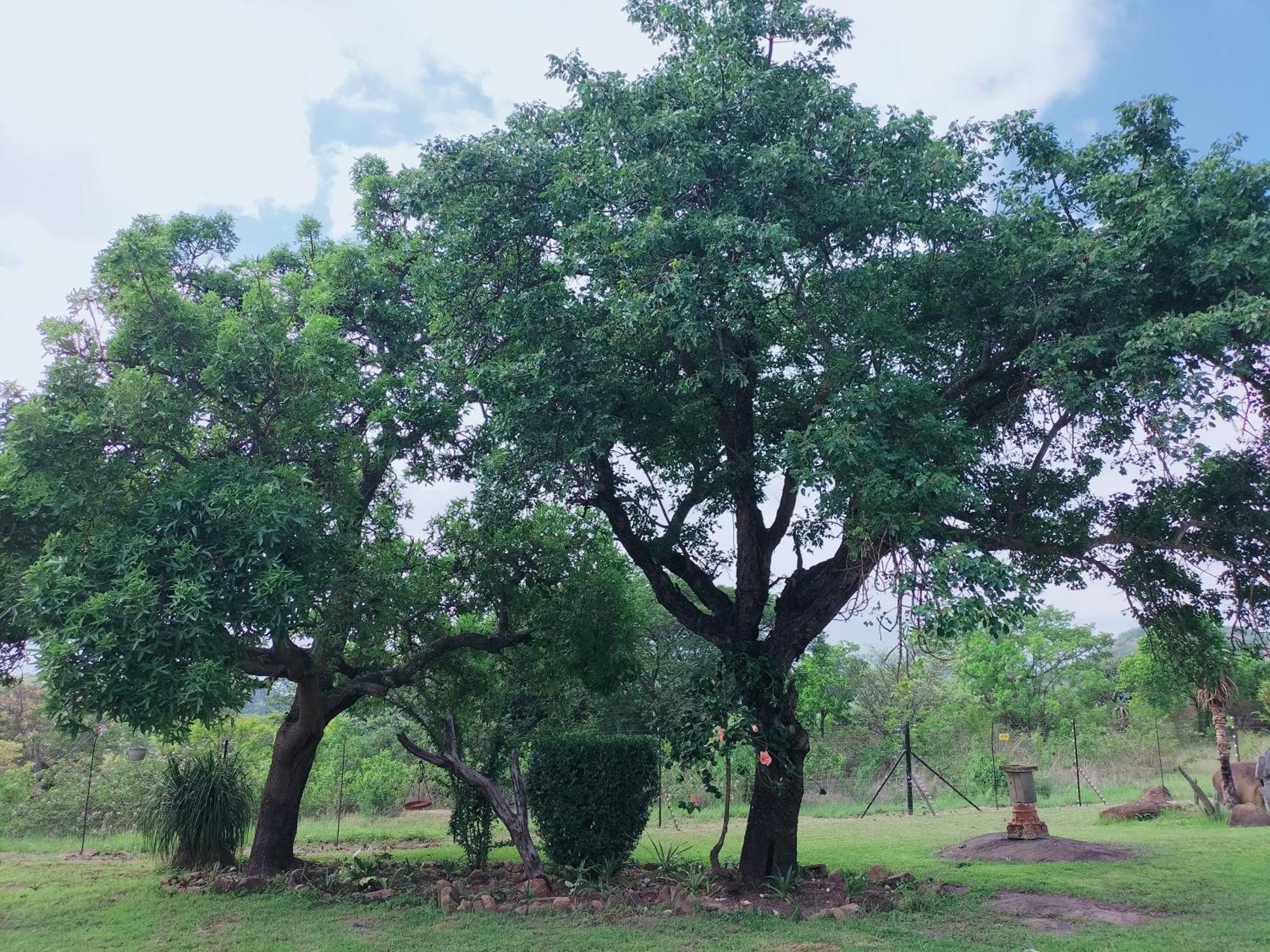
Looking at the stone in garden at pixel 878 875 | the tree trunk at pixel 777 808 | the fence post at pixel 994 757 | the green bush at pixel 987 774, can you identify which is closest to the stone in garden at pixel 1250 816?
the fence post at pixel 994 757

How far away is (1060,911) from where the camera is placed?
763 centimetres

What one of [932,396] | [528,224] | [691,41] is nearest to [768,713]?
[932,396]

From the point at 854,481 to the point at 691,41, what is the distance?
489 centimetres

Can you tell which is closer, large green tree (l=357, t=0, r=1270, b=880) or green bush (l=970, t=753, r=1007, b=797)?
large green tree (l=357, t=0, r=1270, b=880)

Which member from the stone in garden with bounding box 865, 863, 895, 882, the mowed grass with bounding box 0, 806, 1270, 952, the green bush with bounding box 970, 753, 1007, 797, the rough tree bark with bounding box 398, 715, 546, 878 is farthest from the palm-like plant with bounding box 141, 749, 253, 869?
the green bush with bounding box 970, 753, 1007, 797

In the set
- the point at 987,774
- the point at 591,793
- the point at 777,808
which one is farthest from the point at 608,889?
the point at 987,774

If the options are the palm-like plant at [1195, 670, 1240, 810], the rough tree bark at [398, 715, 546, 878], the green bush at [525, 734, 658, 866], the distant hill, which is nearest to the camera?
the rough tree bark at [398, 715, 546, 878]

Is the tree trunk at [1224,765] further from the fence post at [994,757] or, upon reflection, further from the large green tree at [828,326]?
the large green tree at [828,326]

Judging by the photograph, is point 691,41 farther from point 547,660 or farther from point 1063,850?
point 1063,850

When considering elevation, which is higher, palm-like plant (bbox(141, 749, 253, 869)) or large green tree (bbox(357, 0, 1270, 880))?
large green tree (bbox(357, 0, 1270, 880))

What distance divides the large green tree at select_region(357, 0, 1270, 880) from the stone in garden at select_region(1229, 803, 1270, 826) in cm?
595

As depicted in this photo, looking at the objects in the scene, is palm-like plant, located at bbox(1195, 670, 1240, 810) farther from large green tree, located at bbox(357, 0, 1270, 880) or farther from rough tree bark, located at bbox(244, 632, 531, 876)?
rough tree bark, located at bbox(244, 632, 531, 876)

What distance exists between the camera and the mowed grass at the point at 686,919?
673 centimetres

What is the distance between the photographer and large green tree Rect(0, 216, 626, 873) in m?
6.62
